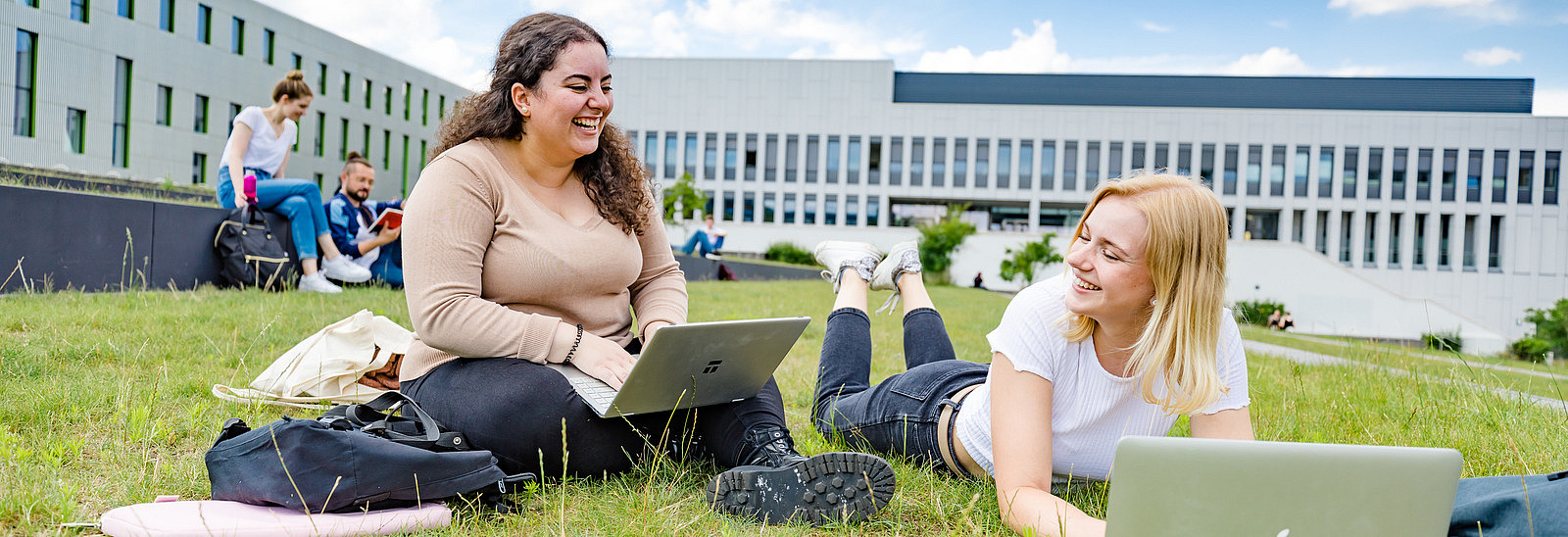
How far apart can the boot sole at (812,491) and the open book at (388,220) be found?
661cm

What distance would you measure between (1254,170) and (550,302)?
2077 inches

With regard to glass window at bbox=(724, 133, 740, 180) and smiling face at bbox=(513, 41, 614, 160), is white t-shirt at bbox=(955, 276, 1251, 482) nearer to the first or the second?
smiling face at bbox=(513, 41, 614, 160)

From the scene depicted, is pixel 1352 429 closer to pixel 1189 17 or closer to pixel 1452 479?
pixel 1452 479

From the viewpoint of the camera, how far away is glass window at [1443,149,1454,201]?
48219 mm

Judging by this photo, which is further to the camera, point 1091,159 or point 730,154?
point 730,154

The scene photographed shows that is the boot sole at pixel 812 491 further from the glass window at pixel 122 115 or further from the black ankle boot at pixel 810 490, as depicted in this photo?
the glass window at pixel 122 115

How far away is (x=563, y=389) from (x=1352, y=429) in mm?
3222

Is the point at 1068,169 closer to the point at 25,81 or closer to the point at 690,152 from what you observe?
the point at 690,152

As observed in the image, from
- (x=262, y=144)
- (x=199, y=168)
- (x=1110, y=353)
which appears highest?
(x=199, y=168)

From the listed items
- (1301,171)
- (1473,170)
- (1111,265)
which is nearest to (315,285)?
(1111,265)

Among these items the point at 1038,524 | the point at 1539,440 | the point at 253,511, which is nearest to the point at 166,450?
the point at 253,511

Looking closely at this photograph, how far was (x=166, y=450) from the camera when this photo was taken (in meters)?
2.78

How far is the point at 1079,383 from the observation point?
234cm

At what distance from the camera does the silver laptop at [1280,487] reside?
1.46 m
